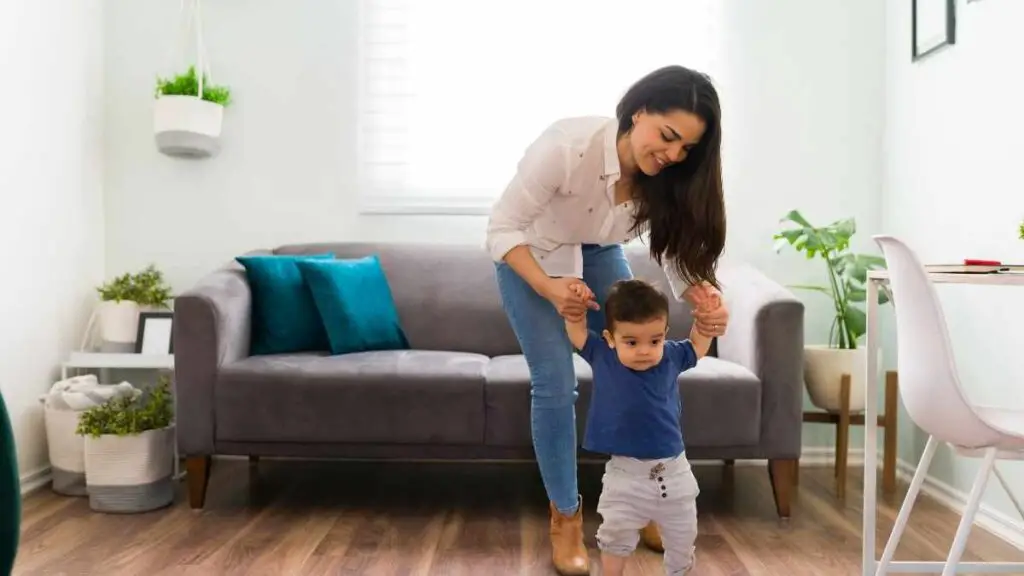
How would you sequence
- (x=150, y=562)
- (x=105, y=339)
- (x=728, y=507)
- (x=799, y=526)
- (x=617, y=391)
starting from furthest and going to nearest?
(x=105, y=339) < (x=728, y=507) < (x=799, y=526) < (x=150, y=562) < (x=617, y=391)

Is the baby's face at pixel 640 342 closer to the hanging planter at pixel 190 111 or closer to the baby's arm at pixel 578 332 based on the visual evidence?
the baby's arm at pixel 578 332

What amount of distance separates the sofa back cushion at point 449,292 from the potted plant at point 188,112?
19.5 inches

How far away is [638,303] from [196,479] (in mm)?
1583

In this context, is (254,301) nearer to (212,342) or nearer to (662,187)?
(212,342)

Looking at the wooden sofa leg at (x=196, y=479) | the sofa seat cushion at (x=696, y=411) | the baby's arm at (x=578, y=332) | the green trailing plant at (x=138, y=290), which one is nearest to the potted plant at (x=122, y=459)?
the wooden sofa leg at (x=196, y=479)

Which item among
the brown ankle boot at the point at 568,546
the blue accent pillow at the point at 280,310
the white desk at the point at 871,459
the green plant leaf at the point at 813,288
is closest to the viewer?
the white desk at the point at 871,459

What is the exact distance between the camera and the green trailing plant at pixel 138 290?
3.13m

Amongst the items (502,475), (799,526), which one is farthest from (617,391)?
(502,475)

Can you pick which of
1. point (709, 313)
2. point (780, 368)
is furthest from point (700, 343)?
point (780, 368)

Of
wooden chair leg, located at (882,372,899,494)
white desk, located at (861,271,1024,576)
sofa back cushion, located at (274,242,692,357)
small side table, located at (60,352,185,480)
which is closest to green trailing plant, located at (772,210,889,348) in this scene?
wooden chair leg, located at (882,372,899,494)

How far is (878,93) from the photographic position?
11.2 feet

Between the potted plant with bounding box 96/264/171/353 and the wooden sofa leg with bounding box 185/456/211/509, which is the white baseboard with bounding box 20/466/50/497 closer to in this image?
the potted plant with bounding box 96/264/171/353

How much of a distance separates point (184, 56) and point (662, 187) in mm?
2342

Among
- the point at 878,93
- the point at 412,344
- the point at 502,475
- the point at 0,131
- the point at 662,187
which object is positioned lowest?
the point at 502,475
